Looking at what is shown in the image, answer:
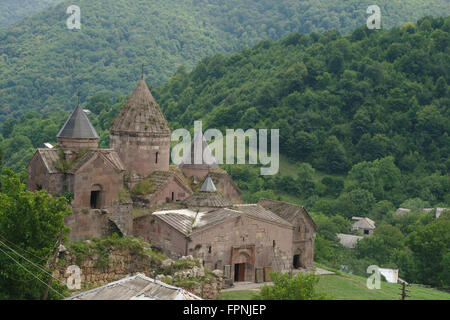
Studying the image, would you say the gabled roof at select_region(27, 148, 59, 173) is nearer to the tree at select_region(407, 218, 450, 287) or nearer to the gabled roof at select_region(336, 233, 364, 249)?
the tree at select_region(407, 218, 450, 287)

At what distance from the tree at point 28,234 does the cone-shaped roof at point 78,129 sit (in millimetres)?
6890

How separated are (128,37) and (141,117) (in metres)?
121

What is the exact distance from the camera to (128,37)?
15425cm

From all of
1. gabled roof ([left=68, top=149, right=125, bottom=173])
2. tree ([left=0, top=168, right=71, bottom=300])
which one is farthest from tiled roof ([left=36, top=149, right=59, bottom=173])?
tree ([left=0, top=168, right=71, bottom=300])

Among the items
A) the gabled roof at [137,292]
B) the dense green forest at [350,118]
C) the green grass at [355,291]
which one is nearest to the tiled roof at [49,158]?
the gabled roof at [137,292]

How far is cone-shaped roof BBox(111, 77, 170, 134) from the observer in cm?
3762

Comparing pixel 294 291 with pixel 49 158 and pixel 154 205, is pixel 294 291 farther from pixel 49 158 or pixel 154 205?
pixel 49 158

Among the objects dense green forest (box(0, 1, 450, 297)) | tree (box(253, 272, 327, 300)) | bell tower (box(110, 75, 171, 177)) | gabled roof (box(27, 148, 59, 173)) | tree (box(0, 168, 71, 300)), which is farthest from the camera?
dense green forest (box(0, 1, 450, 297))

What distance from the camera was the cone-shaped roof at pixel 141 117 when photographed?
37625mm

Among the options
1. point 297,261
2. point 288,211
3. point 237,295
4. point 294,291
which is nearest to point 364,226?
point 297,261

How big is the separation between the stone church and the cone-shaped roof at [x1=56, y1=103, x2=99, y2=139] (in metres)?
→ 0.05

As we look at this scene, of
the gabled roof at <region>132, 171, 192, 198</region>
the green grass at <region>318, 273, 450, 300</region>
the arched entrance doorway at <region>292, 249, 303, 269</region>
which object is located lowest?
the green grass at <region>318, 273, 450, 300</region>

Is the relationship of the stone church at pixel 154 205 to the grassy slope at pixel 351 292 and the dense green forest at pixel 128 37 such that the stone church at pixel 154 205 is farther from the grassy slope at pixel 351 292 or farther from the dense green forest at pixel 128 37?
the dense green forest at pixel 128 37
